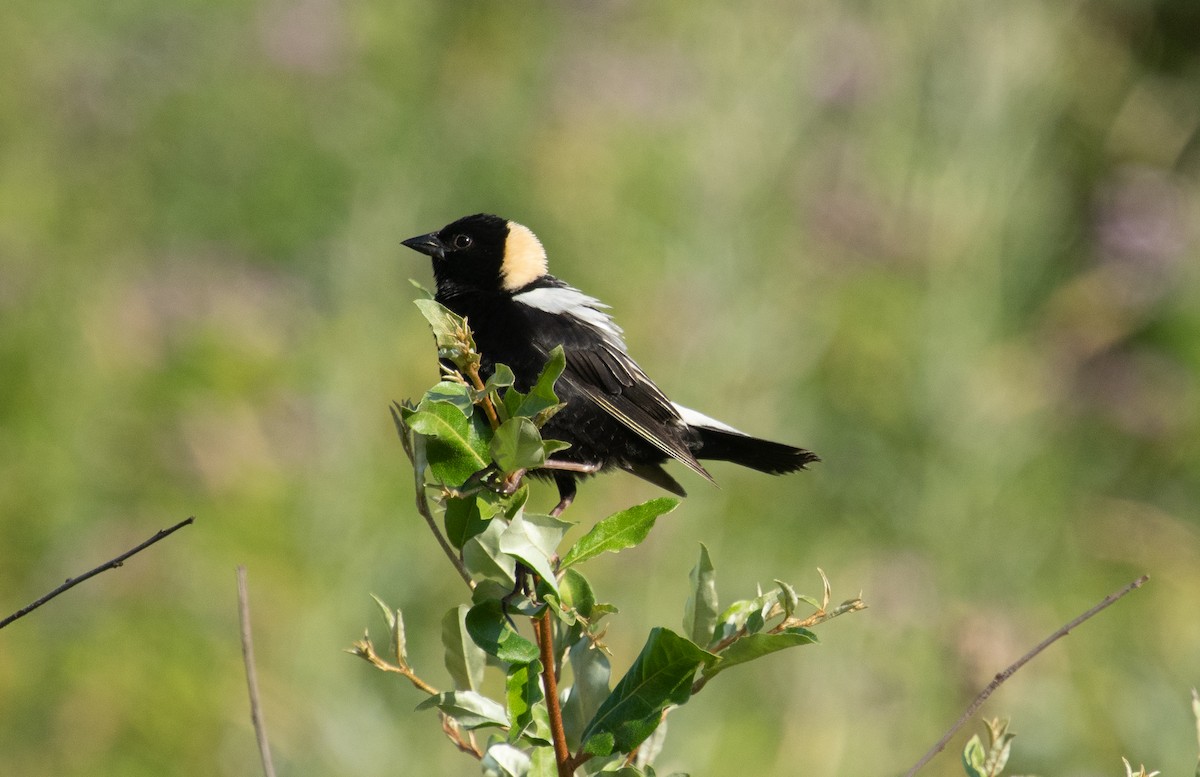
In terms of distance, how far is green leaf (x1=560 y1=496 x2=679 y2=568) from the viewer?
1.25 metres

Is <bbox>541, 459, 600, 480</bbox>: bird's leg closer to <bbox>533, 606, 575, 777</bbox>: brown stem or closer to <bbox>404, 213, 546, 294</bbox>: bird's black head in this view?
<bbox>404, 213, 546, 294</bbox>: bird's black head

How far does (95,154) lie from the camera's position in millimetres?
6109

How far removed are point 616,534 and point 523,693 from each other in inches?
7.8

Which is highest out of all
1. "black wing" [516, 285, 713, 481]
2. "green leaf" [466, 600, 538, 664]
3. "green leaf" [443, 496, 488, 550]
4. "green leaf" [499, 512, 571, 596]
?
"green leaf" [499, 512, 571, 596]

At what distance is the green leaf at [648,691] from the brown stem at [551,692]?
0.03 m

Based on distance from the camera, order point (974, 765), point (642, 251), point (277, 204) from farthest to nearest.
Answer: point (277, 204), point (642, 251), point (974, 765)

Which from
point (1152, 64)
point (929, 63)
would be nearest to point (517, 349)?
point (929, 63)

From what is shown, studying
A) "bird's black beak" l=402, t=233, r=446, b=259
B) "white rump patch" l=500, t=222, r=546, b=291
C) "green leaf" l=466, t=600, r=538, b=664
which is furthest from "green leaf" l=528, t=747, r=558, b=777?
"bird's black beak" l=402, t=233, r=446, b=259

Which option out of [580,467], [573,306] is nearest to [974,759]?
[580,467]

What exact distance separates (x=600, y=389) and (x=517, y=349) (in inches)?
7.5

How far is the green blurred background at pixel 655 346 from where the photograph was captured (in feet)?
13.2

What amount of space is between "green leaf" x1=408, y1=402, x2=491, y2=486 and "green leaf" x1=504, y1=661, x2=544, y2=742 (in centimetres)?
21

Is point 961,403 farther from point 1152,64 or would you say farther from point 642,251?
point 1152,64

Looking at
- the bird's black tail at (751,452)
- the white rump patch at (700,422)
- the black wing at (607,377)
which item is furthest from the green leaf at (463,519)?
the white rump patch at (700,422)
